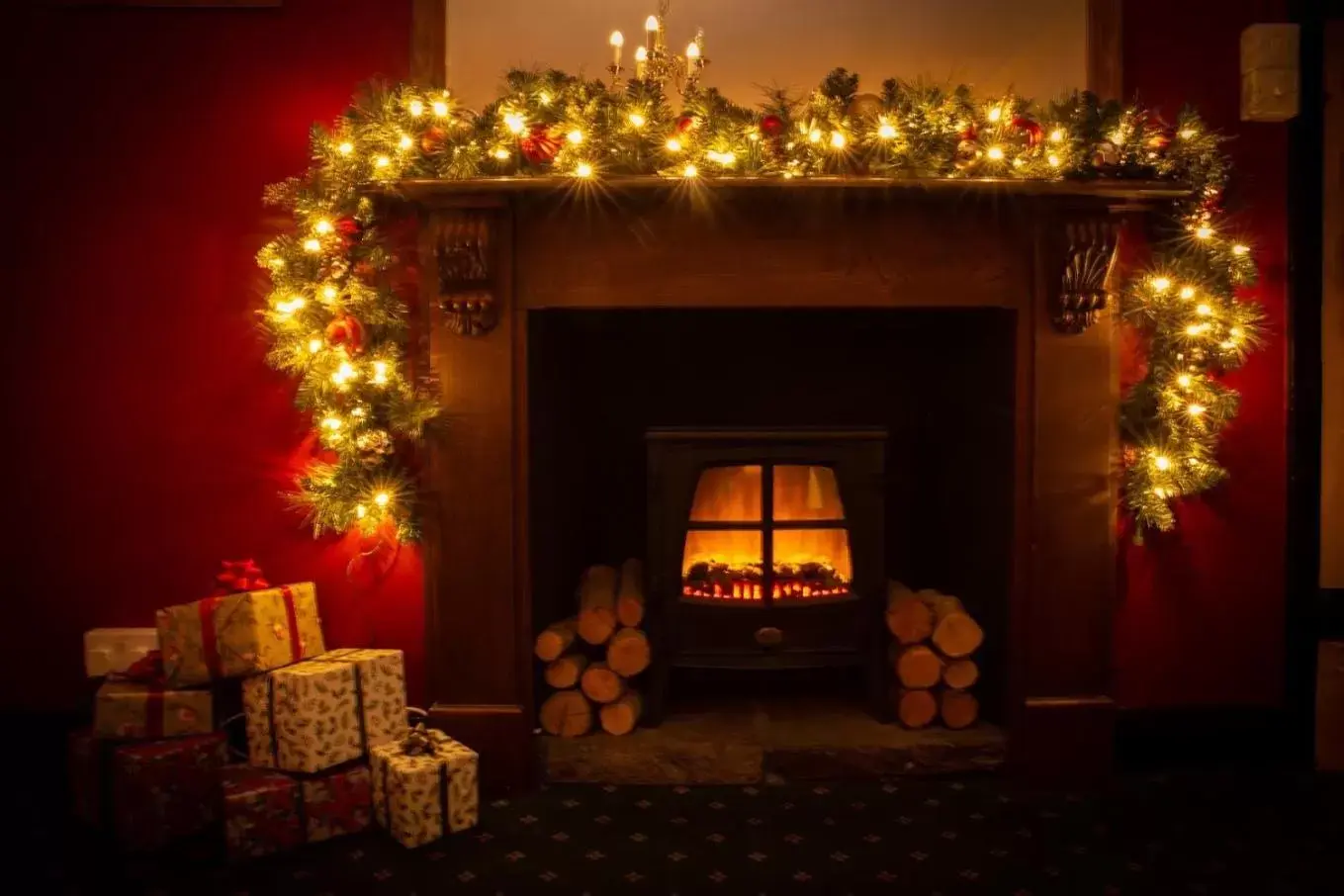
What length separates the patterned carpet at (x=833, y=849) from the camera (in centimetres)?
216

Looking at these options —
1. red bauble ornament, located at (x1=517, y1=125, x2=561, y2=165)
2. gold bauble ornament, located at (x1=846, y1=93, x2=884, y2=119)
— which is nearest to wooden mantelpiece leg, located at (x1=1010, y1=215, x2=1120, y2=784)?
gold bauble ornament, located at (x1=846, y1=93, x2=884, y2=119)

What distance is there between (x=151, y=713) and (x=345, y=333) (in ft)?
3.68

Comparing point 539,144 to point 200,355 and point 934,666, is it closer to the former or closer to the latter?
point 200,355

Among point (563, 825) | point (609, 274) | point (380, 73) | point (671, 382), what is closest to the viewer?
point (563, 825)

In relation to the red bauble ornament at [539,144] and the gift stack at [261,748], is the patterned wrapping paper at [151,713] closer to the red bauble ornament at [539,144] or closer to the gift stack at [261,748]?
the gift stack at [261,748]

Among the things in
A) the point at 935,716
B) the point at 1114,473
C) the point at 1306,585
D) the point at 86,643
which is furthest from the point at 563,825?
the point at 1306,585

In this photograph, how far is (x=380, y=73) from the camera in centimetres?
278

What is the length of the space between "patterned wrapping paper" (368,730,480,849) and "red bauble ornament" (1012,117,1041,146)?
85.1 inches

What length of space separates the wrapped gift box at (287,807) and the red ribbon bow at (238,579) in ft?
1.57

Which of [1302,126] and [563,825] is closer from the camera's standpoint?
[563,825]

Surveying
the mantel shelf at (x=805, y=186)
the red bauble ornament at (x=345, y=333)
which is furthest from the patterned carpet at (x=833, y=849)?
the mantel shelf at (x=805, y=186)

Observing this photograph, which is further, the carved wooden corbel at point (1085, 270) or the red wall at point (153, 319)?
the red wall at point (153, 319)

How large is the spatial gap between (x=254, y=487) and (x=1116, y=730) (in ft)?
8.93

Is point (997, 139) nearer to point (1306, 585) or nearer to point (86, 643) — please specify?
point (1306, 585)
